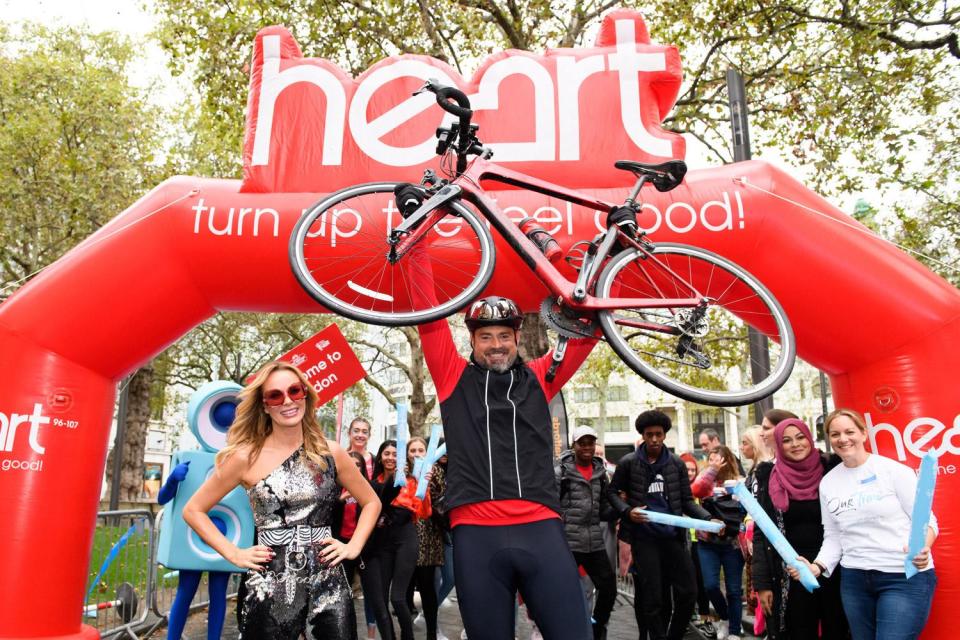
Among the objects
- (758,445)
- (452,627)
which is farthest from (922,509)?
(452,627)

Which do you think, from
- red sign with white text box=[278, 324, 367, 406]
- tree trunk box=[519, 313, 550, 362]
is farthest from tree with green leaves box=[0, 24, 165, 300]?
red sign with white text box=[278, 324, 367, 406]

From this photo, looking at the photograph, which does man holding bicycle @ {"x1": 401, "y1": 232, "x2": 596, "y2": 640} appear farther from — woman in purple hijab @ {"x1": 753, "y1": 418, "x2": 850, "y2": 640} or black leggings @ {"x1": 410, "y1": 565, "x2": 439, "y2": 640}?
black leggings @ {"x1": 410, "y1": 565, "x2": 439, "y2": 640}

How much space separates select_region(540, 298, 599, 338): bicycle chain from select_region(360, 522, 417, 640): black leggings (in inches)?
121

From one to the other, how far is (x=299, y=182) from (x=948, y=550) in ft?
15.6

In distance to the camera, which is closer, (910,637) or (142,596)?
(910,637)

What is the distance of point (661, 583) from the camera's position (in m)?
5.94

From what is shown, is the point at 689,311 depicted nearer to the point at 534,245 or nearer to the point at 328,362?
the point at 534,245

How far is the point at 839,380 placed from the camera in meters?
5.19

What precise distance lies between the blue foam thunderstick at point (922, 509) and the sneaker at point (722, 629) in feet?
11.2

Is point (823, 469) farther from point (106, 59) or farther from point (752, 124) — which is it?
point (106, 59)

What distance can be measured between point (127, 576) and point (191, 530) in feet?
7.49

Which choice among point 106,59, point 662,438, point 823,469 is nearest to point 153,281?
point 662,438

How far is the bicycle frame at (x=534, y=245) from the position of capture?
3871 millimetres

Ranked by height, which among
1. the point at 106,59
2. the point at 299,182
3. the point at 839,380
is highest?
the point at 106,59
